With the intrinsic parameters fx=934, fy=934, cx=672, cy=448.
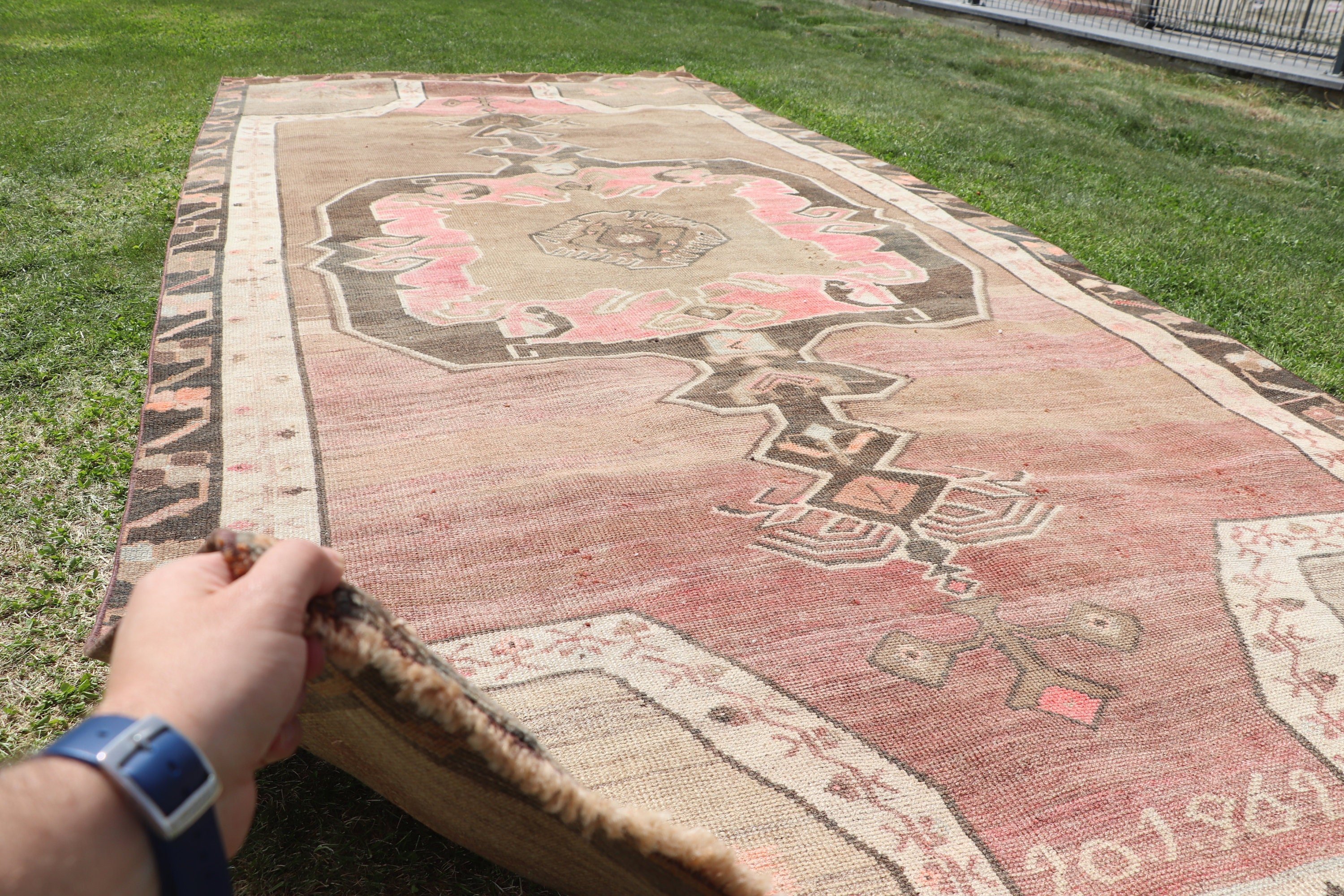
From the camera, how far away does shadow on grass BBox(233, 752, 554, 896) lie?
1295mm

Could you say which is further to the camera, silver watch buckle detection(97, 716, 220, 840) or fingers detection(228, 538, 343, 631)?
fingers detection(228, 538, 343, 631)

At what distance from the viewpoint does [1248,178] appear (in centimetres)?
589

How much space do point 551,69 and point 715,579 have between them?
6.52 metres

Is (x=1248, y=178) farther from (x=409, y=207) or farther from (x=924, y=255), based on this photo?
(x=409, y=207)

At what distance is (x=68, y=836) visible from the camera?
1.98 ft

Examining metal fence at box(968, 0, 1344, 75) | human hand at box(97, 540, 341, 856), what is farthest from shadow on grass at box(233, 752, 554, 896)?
metal fence at box(968, 0, 1344, 75)

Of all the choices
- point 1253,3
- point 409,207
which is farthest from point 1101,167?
point 1253,3

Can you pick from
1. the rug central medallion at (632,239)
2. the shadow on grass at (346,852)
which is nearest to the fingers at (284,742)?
the shadow on grass at (346,852)

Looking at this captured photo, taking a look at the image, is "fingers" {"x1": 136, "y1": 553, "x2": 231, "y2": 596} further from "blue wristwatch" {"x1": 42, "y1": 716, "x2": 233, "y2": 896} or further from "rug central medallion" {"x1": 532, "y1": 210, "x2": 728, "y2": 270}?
"rug central medallion" {"x1": 532, "y1": 210, "x2": 728, "y2": 270}

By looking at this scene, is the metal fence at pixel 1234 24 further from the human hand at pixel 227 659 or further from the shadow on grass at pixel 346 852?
the human hand at pixel 227 659

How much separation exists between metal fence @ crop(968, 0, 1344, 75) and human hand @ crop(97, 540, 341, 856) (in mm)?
10874

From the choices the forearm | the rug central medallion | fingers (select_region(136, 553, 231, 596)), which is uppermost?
fingers (select_region(136, 553, 231, 596))

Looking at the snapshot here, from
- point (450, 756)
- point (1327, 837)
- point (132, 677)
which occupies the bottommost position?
point (1327, 837)

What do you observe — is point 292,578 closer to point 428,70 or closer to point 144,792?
point 144,792
